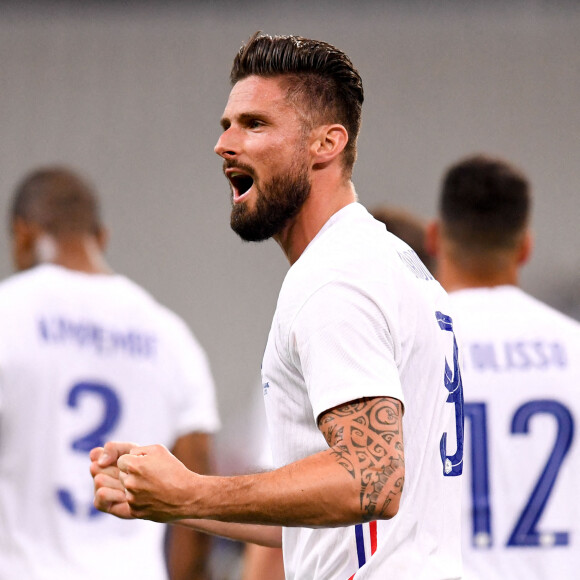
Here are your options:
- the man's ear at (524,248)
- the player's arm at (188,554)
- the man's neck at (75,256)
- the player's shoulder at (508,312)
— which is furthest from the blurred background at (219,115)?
the player's shoulder at (508,312)

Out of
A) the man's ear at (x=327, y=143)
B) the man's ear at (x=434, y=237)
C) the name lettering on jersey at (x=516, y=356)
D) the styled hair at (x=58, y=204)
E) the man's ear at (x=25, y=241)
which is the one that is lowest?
the name lettering on jersey at (x=516, y=356)

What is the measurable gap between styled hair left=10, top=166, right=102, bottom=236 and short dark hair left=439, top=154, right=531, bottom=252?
1.44m

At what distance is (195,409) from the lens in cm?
455

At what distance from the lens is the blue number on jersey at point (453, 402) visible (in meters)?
2.12

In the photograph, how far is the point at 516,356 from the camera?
3639 millimetres

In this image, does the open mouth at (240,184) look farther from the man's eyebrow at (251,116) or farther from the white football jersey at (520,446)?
the white football jersey at (520,446)

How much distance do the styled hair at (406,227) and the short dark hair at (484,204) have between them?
1.80 ft

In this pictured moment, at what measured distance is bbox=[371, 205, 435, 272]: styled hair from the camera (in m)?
4.55

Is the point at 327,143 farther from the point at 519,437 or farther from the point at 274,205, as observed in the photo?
the point at 519,437

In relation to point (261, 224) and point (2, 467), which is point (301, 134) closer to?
point (261, 224)

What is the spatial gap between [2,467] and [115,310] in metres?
0.72

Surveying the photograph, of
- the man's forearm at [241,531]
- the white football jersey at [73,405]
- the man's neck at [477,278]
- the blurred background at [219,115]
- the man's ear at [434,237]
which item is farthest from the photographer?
the blurred background at [219,115]

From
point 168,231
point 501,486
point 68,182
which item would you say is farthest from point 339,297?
point 168,231

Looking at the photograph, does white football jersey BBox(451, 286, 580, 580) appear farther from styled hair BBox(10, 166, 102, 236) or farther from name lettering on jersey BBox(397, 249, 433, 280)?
styled hair BBox(10, 166, 102, 236)
